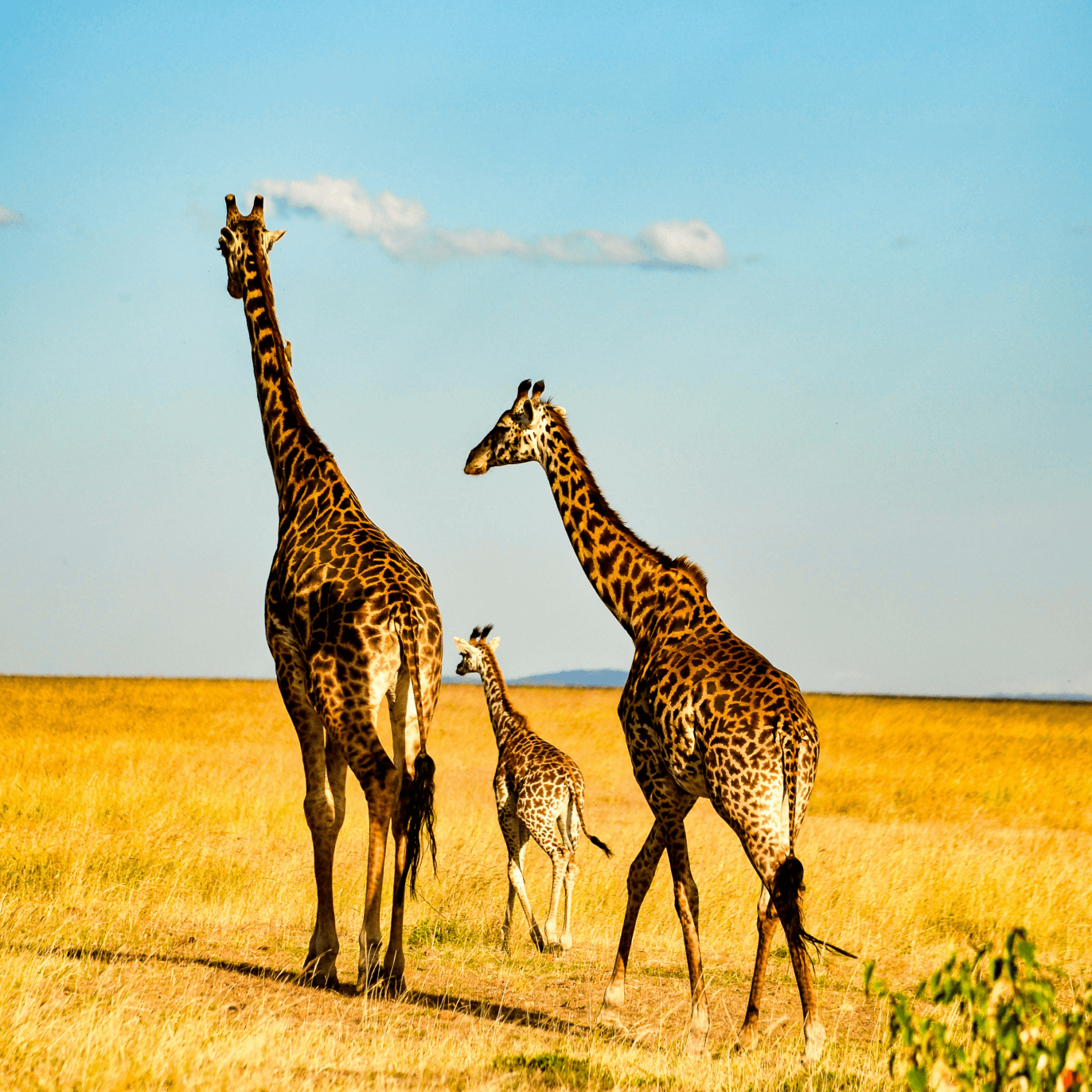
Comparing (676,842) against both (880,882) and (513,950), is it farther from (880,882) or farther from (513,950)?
(880,882)

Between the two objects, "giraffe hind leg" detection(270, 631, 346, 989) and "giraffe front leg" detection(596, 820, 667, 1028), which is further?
"giraffe hind leg" detection(270, 631, 346, 989)

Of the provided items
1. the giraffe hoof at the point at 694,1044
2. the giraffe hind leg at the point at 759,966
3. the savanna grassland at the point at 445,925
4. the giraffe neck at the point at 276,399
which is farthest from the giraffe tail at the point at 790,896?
the giraffe neck at the point at 276,399

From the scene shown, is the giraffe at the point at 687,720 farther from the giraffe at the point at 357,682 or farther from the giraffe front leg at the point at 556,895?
the giraffe front leg at the point at 556,895

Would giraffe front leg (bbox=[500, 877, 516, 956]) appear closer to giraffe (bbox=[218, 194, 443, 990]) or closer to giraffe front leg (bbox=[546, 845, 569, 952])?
giraffe front leg (bbox=[546, 845, 569, 952])

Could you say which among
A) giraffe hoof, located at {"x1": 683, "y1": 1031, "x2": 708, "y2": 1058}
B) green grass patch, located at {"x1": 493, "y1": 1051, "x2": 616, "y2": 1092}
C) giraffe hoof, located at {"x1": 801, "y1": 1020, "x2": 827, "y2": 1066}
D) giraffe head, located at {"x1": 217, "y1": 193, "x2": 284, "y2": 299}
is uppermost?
giraffe head, located at {"x1": 217, "y1": 193, "x2": 284, "y2": 299}

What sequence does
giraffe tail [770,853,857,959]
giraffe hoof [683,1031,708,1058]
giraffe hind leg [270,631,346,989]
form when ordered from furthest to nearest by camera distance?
giraffe hind leg [270,631,346,989], giraffe hoof [683,1031,708,1058], giraffe tail [770,853,857,959]

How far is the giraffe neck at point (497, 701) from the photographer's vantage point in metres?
13.5

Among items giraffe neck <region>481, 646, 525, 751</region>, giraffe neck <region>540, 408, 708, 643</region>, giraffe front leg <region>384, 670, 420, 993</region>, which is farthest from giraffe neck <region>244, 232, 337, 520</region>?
giraffe neck <region>481, 646, 525, 751</region>

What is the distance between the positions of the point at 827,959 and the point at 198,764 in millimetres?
17236

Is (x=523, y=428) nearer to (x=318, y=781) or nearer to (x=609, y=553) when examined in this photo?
(x=609, y=553)

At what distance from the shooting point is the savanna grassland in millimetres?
6516

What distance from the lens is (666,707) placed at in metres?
7.82

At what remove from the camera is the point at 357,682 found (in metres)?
8.33

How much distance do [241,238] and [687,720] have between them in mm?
6231
